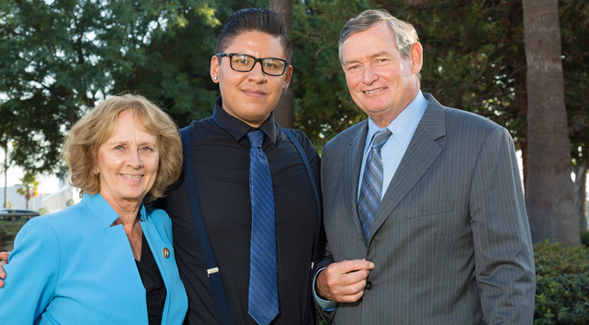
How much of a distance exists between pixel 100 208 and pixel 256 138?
0.94m

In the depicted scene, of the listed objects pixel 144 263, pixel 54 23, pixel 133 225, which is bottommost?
pixel 144 263

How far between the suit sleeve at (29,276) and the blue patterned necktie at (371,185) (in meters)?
1.41

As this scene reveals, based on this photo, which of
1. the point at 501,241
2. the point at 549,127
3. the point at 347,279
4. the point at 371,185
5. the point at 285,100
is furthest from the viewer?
the point at 549,127

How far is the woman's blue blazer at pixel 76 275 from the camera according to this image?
6.99 feet

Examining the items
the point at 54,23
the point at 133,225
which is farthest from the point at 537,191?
the point at 54,23

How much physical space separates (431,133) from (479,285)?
0.72 meters

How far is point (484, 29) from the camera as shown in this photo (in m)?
9.26

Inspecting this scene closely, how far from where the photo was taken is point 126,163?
97.9 inches

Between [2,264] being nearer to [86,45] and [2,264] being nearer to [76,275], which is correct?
[76,275]

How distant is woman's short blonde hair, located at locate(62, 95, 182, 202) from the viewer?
2482 millimetres

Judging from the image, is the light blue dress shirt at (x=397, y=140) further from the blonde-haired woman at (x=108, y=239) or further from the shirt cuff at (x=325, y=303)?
the blonde-haired woman at (x=108, y=239)

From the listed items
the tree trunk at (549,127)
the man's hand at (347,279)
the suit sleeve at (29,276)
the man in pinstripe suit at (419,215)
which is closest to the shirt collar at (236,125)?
the man in pinstripe suit at (419,215)

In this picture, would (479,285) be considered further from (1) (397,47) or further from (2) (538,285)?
(2) (538,285)

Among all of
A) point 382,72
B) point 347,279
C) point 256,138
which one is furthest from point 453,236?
point 256,138
